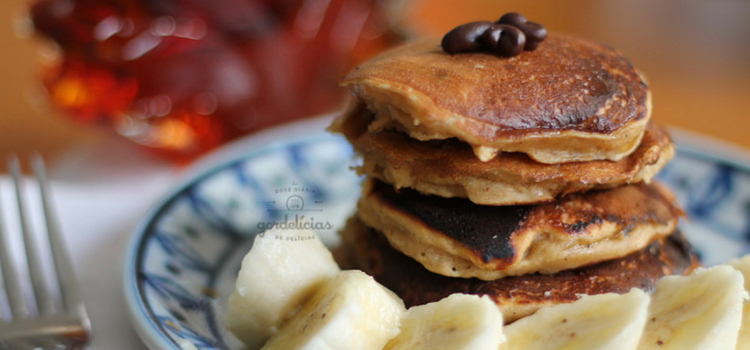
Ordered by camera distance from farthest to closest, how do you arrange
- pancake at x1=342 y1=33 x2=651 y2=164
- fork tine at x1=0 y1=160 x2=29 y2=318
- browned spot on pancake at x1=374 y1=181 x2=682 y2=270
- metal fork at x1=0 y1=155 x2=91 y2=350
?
fork tine at x1=0 y1=160 x2=29 y2=318
metal fork at x1=0 y1=155 x2=91 y2=350
browned spot on pancake at x1=374 y1=181 x2=682 y2=270
pancake at x1=342 y1=33 x2=651 y2=164

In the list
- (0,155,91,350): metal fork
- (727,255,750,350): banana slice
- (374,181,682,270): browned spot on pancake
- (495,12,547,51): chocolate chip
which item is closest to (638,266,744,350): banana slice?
(727,255,750,350): banana slice

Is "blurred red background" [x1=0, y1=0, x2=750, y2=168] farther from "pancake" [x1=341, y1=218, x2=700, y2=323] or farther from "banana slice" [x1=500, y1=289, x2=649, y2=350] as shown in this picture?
"banana slice" [x1=500, y1=289, x2=649, y2=350]

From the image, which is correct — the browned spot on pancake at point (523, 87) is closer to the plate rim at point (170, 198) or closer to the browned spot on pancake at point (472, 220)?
the browned spot on pancake at point (472, 220)

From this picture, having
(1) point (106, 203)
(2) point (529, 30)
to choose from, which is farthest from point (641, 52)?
(1) point (106, 203)

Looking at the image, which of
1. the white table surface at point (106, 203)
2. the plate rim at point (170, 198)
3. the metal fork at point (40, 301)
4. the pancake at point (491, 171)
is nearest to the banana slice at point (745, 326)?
the pancake at point (491, 171)

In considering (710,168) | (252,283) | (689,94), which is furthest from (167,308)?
(689,94)

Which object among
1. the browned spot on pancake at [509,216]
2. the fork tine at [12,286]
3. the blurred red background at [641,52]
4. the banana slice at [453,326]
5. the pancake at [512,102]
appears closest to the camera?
the banana slice at [453,326]

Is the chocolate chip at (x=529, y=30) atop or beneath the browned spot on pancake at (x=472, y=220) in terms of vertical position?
atop
